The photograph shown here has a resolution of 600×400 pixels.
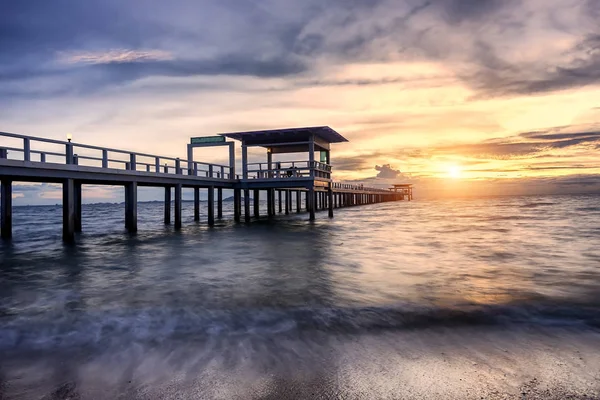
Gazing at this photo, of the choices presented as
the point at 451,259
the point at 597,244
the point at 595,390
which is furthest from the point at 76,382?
the point at 597,244

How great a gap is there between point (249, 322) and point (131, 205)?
17.1 m

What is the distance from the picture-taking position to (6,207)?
19.3 m

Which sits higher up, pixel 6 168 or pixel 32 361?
pixel 6 168

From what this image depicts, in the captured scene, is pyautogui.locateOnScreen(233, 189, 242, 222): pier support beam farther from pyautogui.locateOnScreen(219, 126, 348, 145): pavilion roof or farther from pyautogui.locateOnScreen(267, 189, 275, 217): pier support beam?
pyautogui.locateOnScreen(267, 189, 275, 217): pier support beam

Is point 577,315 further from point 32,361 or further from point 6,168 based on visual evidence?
point 6,168

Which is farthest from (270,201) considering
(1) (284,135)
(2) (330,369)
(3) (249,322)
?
(2) (330,369)

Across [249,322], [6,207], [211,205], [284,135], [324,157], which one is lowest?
[249,322]

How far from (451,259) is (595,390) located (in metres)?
9.75

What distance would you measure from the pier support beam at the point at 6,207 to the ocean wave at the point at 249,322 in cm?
1600

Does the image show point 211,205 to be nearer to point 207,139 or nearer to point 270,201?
point 207,139

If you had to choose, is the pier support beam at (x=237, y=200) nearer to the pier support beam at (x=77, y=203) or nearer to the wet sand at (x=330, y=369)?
the pier support beam at (x=77, y=203)

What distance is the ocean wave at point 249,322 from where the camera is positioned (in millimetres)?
5504

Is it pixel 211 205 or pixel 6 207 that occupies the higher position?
pixel 6 207

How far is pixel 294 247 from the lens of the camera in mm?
16250
